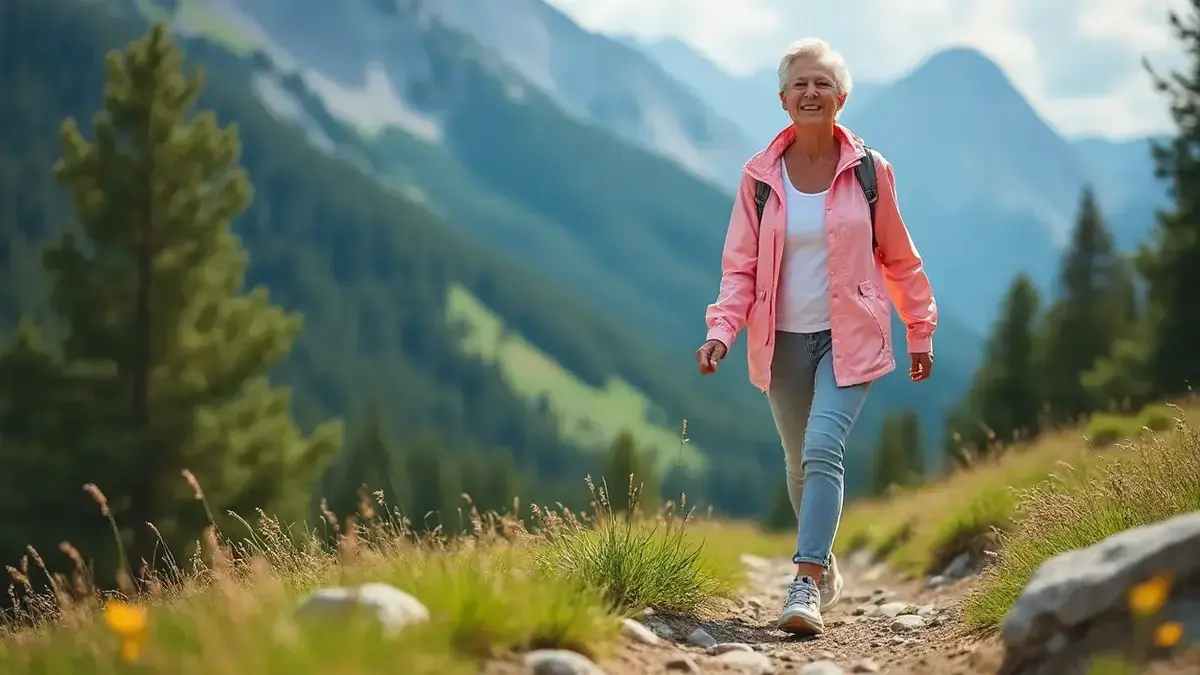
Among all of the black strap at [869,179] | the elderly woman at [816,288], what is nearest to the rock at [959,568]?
the elderly woman at [816,288]

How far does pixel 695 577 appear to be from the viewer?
6148 millimetres

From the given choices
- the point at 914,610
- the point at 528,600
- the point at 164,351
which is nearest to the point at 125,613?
the point at 528,600

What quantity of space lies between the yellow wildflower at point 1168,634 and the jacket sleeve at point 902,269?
2.66m

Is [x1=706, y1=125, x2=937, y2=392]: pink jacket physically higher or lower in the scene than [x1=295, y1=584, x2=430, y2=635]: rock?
higher

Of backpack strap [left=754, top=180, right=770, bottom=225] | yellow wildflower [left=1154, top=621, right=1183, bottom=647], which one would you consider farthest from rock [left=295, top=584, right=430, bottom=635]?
backpack strap [left=754, top=180, right=770, bottom=225]

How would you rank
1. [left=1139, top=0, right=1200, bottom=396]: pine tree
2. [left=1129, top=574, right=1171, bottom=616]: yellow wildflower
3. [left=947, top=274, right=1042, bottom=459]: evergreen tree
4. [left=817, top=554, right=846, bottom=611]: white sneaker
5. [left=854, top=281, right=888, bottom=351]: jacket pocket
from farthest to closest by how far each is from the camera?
1. [left=947, top=274, right=1042, bottom=459]: evergreen tree
2. [left=1139, top=0, right=1200, bottom=396]: pine tree
3. [left=817, top=554, right=846, bottom=611]: white sneaker
4. [left=854, top=281, right=888, bottom=351]: jacket pocket
5. [left=1129, top=574, right=1171, bottom=616]: yellow wildflower

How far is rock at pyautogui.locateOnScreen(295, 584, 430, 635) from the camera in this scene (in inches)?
129

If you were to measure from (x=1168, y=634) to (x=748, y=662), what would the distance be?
1.99 meters

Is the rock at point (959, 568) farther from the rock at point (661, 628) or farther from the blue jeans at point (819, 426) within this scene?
the rock at point (661, 628)

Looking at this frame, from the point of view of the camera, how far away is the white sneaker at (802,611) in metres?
5.51

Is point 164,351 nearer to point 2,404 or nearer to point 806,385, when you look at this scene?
point 2,404

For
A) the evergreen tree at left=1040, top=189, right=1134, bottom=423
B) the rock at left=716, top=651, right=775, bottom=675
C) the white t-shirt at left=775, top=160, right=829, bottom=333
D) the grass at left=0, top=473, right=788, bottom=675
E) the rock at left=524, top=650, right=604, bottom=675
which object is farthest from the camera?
the evergreen tree at left=1040, top=189, right=1134, bottom=423

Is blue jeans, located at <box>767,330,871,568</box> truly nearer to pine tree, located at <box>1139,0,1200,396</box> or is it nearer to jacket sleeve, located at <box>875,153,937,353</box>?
jacket sleeve, located at <box>875,153,937,353</box>

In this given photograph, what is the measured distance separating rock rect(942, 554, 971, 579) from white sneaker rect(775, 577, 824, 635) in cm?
372
